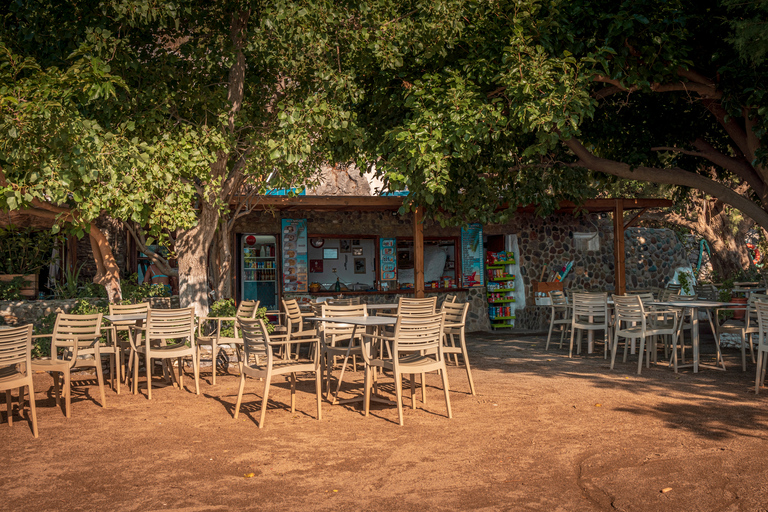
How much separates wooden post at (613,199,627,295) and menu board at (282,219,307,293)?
5.84 meters

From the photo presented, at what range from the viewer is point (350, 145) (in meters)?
8.25

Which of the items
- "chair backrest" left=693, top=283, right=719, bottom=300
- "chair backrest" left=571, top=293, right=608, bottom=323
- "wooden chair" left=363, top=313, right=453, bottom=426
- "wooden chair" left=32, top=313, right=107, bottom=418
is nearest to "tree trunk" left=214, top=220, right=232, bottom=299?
"wooden chair" left=32, top=313, right=107, bottom=418

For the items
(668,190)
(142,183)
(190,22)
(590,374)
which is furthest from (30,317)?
(668,190)

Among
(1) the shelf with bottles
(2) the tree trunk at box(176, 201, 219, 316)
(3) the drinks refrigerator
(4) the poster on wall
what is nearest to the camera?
(2) the tree trunk at box(176, 201, 219, 316)

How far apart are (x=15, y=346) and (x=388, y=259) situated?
8178 mm

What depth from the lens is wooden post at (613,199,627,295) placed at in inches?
463

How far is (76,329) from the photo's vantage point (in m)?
6.13

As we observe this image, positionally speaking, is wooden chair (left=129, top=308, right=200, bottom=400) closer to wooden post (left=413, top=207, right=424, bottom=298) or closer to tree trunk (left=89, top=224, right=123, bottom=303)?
tree trunk (left=89, top=224, right=123, bottom=303)

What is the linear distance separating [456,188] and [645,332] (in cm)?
314

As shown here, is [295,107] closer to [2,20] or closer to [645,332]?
[2,20]

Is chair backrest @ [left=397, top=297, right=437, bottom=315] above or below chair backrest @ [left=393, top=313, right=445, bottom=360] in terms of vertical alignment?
above

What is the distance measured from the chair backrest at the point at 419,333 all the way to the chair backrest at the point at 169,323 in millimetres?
2465

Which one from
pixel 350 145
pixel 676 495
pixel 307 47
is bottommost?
pixel 676 495

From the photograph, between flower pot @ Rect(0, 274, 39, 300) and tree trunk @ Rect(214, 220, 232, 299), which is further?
tree trunk @ Rect(214, 220, 232, 299)
